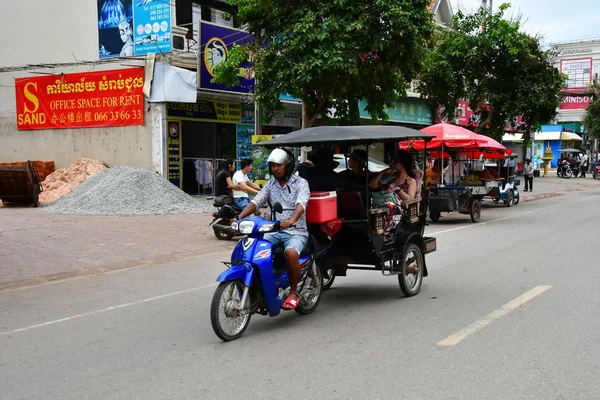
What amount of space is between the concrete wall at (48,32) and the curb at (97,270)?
47.5ft

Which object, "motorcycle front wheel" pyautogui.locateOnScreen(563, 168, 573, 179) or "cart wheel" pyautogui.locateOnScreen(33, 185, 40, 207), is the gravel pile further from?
"motorcycle front wheel" pyautogui.locateOnScreen(563, 168, 573, 179)

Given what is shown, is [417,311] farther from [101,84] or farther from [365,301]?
[101,84]

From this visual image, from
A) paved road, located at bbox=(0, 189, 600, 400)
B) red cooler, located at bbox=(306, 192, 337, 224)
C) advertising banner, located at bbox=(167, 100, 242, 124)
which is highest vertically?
advertising banner, located at bbox=(167, 100, 242, 124)

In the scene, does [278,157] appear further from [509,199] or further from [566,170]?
[566,170]

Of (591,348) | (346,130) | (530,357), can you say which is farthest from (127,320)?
(591,348)

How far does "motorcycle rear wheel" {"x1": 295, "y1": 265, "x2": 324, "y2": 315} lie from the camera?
255 inches

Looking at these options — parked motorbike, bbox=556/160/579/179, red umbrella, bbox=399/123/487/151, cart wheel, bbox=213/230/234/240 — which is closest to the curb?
cart wheel, bbox=213/230/234/240

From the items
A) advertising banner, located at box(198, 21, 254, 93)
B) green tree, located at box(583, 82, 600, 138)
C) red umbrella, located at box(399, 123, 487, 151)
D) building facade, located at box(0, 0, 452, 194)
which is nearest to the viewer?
red umbrella, located at box(399, 123, 487, 151)

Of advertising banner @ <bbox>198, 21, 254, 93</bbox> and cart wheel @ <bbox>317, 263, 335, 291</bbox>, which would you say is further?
advertising banner @ <bbox>198, 21, 254, 93</bbox>

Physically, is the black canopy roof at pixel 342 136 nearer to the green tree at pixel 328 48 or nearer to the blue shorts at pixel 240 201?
the blue shorts at pixel 240 201

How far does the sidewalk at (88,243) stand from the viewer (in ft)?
32.6

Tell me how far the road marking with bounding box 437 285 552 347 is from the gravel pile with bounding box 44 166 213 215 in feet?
40.3

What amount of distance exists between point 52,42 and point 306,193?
71.3 feet

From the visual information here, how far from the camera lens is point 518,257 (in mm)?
10359
